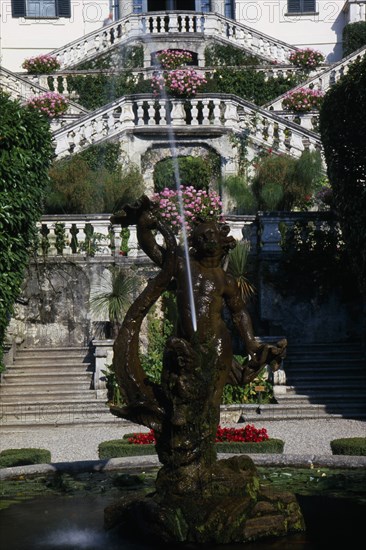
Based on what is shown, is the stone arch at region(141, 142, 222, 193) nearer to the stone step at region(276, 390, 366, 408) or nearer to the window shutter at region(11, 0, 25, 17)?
the stone step at region(276, 390, 366, 408)

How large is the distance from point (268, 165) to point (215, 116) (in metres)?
2.79

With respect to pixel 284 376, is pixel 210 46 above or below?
above

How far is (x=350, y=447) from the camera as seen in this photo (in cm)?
1476

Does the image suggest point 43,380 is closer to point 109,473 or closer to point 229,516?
point 109,473

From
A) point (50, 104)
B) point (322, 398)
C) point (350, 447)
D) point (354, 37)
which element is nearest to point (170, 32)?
point (354, 37)

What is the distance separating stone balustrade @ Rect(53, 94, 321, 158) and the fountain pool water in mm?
16281

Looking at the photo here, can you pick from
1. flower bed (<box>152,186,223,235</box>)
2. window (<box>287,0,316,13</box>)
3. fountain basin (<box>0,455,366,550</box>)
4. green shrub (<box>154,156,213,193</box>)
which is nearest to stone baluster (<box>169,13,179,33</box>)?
window (<box>287,0,316,13</box>)

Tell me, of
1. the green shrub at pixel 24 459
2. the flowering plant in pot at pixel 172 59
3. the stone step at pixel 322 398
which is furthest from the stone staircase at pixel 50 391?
the flowering plant in pot at pixel 172 59

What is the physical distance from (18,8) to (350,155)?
21.8m

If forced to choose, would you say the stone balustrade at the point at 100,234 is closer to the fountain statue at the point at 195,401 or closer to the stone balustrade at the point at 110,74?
the stone balustrade at the point at 110,74

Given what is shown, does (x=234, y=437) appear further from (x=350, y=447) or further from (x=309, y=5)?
(x=309, y=5)

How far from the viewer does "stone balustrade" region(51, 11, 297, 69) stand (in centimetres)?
3600

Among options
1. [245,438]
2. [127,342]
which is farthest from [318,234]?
[127,342]

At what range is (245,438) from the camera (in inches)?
607
